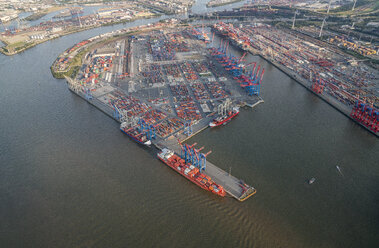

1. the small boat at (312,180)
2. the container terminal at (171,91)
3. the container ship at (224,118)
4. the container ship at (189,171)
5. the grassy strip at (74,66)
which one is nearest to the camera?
the container ship at (189,171)

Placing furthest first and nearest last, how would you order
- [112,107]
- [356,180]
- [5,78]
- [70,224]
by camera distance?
[5,78] → [112,107] → [356,180] → [70,224]

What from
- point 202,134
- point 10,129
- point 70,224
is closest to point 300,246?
point 202,134

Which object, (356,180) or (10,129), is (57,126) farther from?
(356,180)

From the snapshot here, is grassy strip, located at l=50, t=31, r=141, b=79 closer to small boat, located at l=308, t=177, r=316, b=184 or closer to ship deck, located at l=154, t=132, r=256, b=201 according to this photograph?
ship deck, located at l=154, t=132, r=256, b=201

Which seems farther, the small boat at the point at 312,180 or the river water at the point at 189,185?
the small boat at the point at 312,180

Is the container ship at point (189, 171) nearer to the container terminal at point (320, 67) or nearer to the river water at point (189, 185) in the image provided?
the river water at point (189, 185)

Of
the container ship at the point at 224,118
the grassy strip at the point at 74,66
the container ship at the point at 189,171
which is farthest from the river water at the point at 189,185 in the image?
the grassy strip at the point at 74,66

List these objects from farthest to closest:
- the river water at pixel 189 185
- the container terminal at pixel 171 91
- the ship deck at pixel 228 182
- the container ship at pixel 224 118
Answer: the container ship at pixel 224 118 < the container terminal at pixel 171 91 < the ship deck at pixel 228 182 < the river water at pixel 189 185
